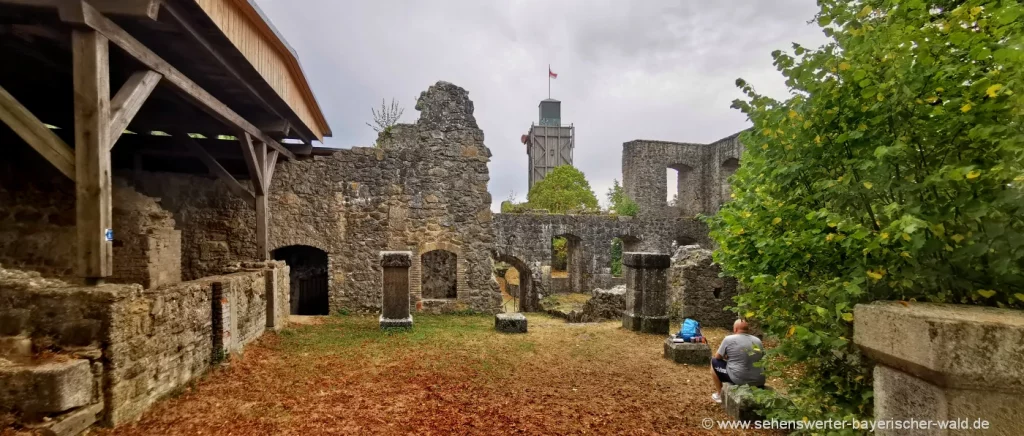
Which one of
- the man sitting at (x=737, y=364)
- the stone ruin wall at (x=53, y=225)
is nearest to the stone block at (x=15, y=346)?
the stone ruin wall at (x=53, y=225)

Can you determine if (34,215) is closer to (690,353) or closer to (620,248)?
(690,353)

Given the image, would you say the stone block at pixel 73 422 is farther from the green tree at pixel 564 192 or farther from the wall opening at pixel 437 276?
the green tree at pixel 564 192

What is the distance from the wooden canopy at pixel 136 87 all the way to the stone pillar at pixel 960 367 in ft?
18.1

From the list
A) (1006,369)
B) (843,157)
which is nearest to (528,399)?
(843,157)

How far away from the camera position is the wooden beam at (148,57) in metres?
3.90

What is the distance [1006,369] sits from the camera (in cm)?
127

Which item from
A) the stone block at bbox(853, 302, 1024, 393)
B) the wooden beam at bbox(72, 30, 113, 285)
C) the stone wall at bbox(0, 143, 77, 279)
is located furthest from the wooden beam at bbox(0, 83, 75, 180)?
the stone block at bbox(853, 302, 1024, 393)

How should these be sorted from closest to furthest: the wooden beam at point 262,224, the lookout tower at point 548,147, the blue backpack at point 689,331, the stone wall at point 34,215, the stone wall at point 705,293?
1. the stone wall at point 34,215
2. the blue backpack at point 689,331
3. the wooden beam at point 262,224
4. the stone wall at point 705,293
5. the lookout tower at point 548,147

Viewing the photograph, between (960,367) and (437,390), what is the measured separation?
194 inches

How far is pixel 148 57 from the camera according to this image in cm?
481

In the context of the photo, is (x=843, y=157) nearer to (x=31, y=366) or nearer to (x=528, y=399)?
(x=528, y=399)

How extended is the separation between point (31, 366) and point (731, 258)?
6155mm

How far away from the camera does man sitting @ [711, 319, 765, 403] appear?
207 inches

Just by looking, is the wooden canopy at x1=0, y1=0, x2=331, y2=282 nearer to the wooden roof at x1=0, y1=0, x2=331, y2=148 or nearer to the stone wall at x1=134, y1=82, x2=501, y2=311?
the wooden roof at x1=0, y1=0, x2=331, y2=148
